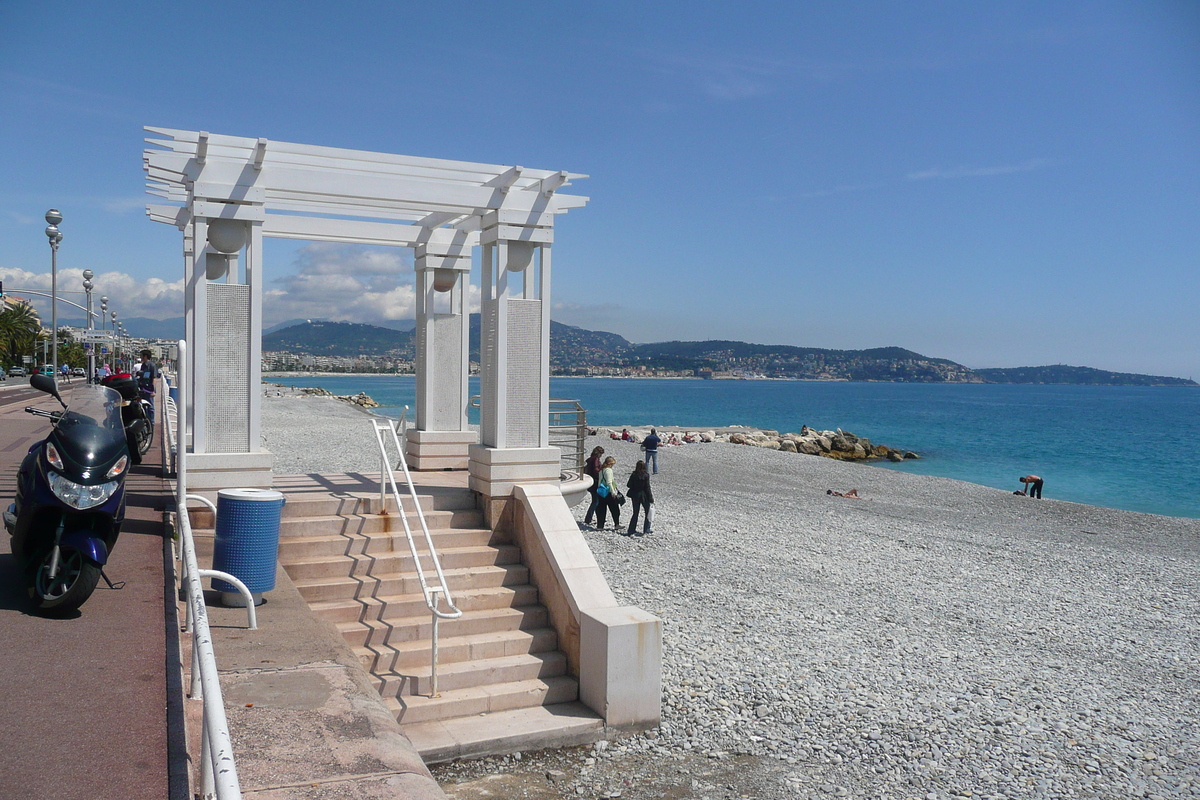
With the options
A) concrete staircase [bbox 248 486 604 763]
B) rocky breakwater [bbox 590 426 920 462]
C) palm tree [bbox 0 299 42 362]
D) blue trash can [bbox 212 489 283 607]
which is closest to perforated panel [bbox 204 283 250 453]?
concrete staircase [bbox 248 486 604 763]

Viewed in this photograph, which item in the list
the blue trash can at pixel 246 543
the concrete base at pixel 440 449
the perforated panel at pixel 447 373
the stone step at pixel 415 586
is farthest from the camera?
the perforated panel at pixel 447 373

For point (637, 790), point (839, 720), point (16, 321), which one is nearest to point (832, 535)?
point (839, 720)

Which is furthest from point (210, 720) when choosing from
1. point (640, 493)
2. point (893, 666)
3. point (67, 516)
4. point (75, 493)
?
point (640, 493)

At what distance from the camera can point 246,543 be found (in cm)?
640

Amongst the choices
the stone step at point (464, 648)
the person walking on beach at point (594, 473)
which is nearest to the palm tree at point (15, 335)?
the person walking on beach at point (594, 473)

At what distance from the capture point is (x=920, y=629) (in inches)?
439

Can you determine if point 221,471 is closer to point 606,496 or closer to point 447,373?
point 447,373

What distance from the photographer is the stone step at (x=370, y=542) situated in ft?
25.9

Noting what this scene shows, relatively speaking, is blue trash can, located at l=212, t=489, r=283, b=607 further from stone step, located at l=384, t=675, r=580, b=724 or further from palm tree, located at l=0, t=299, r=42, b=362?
palm tree, located at l=0, t=299, r=42, b=362

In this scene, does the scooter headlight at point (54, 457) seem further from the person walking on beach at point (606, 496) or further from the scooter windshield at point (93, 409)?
the person walking on beach at point (606, 496)

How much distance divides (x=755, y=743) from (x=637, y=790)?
56.9 inches

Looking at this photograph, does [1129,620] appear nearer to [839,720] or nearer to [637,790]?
[839,720]

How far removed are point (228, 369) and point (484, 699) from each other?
4.12m

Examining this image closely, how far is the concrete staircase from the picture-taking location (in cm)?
688
